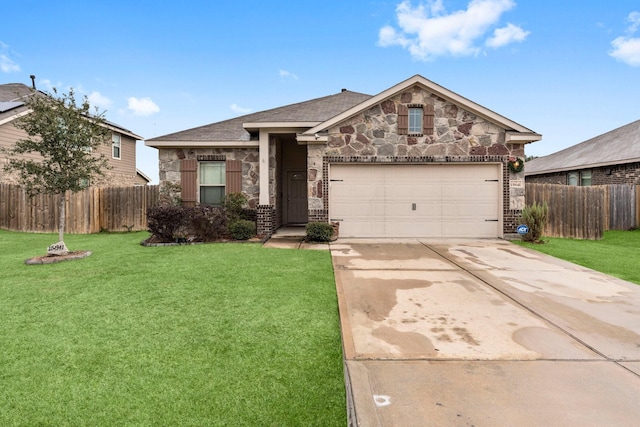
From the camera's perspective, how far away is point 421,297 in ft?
15.5

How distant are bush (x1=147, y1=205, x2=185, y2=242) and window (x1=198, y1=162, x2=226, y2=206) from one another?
2.23 meters

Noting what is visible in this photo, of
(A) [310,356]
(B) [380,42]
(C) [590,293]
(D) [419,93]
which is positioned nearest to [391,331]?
(A) [310,356]

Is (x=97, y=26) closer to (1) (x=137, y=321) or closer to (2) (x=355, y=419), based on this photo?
(1) (x=137, y=321)

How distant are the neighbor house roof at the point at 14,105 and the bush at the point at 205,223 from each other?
249 inches

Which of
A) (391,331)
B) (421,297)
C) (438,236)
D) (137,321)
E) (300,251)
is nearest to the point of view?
(391,331)

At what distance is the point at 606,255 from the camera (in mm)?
8289

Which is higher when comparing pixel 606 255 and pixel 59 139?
pixel 59 139

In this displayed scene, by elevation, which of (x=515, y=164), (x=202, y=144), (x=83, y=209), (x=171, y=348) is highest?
(x=202, y=144)

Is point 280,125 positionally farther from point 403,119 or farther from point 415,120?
point 415,120

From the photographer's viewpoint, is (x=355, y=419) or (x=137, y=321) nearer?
(x=355, y=419)

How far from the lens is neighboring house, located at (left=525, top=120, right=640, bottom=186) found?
15.3 meters

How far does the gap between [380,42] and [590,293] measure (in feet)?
47.7

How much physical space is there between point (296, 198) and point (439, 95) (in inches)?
294

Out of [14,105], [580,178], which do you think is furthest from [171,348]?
[580,178]
